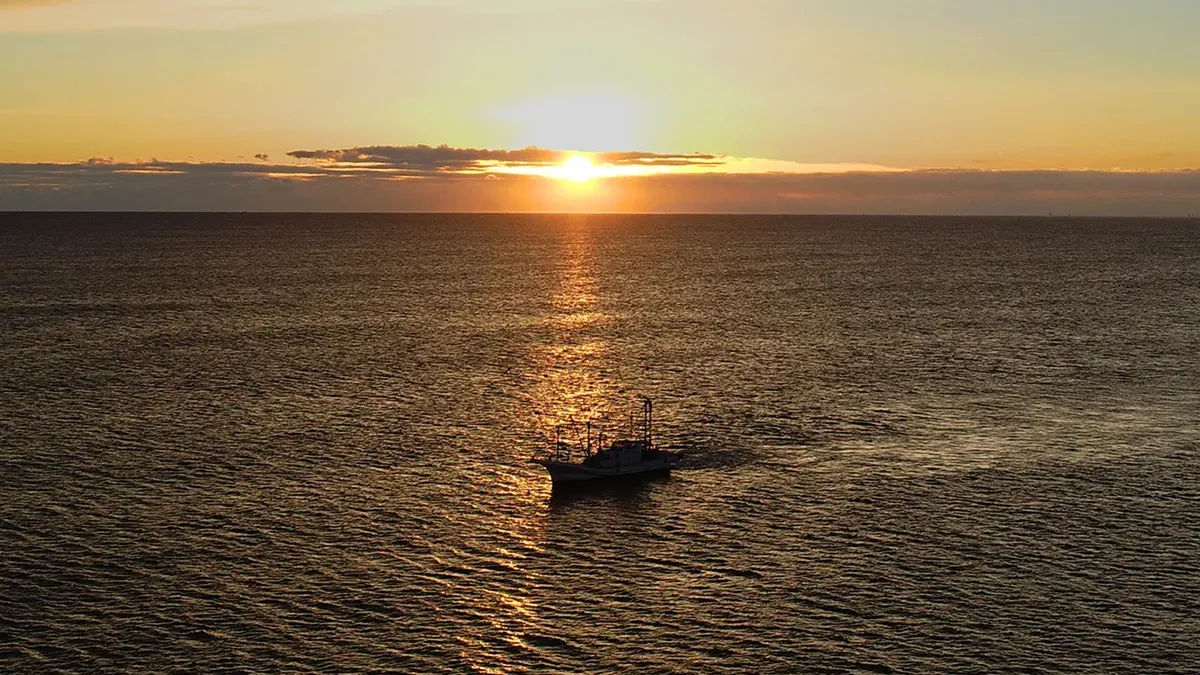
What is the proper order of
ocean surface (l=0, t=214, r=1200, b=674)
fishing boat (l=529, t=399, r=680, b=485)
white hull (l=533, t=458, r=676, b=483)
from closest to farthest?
ocean surface (l=0, t=214, r=1200, b=674) < white hull (l=533, t=458, r=676, b=483) < fishing boat (l=529, t=399, r=680, b=485)

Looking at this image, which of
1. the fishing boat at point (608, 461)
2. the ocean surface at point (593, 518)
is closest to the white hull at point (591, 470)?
the fishing boat at point (608, 461)

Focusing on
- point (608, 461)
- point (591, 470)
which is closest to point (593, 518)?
point (591, 470)

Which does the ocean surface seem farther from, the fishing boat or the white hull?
the fishing boat

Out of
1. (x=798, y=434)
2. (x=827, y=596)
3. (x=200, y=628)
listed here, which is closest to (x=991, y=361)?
(x=798, y=434)

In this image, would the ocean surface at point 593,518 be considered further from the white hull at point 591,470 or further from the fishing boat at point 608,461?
the fishing boat at point 608,461

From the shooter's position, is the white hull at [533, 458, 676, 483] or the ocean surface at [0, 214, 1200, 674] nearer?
the ocean surface at [0, 214, 1200, 674]

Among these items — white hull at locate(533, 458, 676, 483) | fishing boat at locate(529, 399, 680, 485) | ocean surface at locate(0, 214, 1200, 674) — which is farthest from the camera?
fishing boat at locate(529, 399, 680, 485)

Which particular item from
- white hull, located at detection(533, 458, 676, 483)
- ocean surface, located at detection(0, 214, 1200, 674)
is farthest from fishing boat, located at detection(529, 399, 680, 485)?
ocean surface, located at detection(0, 214, 1200, 674)

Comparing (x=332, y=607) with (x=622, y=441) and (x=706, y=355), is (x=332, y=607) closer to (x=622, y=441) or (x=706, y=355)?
(x=622, y=441)
